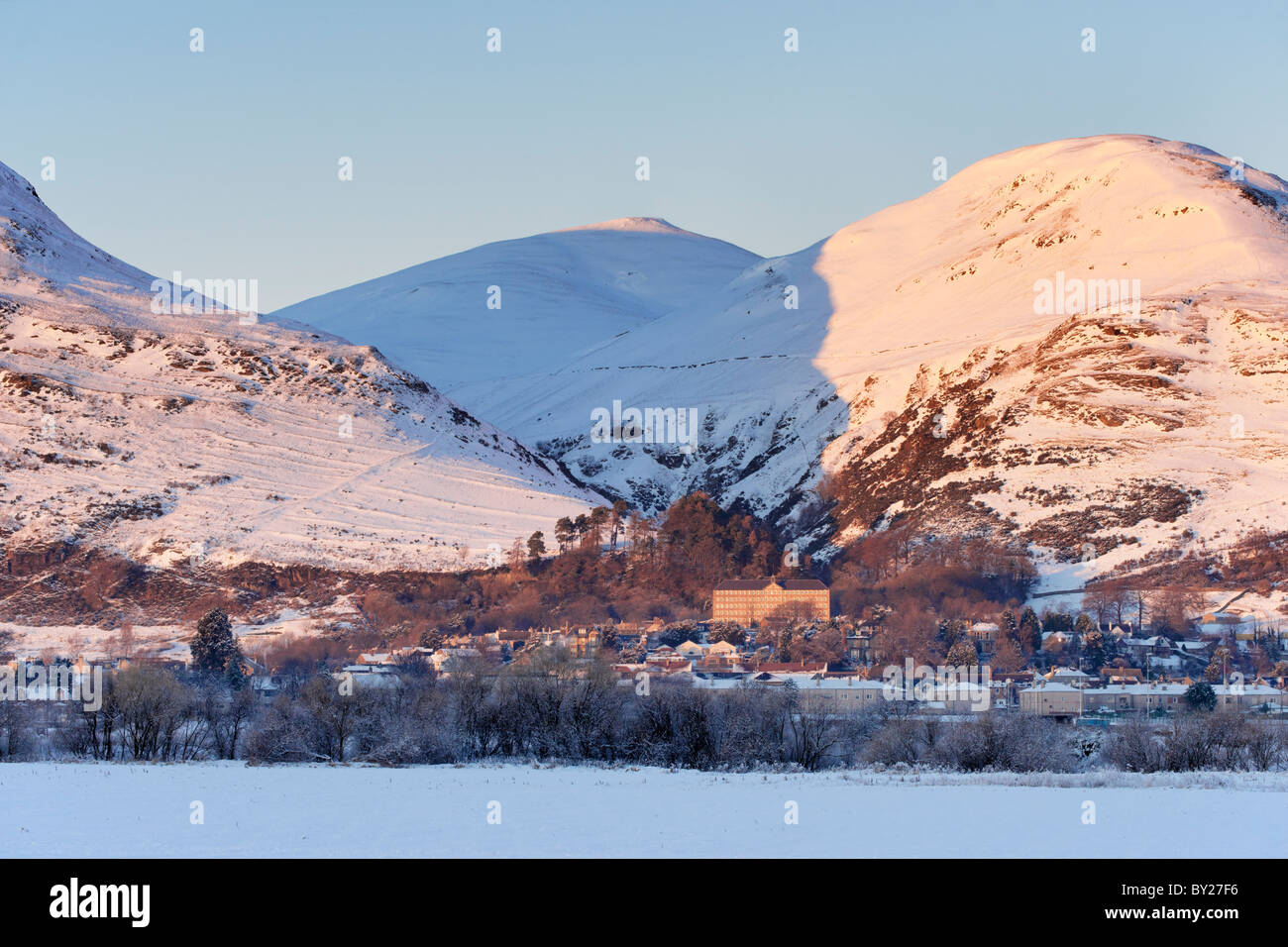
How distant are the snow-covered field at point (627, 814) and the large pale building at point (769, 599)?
7470cm

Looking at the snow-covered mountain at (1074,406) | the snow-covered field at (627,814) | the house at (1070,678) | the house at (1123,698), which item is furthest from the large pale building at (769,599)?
the snow-covered field at (627,814)

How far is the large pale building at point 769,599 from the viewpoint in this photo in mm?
131125

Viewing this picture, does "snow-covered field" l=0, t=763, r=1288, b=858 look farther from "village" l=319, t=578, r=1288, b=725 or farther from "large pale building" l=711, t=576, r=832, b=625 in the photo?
"large pale building" l=711, t=576, r=832, b=625

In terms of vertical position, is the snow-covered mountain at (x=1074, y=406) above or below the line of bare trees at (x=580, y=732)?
above

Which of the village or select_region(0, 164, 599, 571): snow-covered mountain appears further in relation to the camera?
select_region(0, 164, 599, 571): snow-covered mountain

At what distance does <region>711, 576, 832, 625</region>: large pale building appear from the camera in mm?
131125

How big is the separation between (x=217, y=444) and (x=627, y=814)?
113490 millimetres

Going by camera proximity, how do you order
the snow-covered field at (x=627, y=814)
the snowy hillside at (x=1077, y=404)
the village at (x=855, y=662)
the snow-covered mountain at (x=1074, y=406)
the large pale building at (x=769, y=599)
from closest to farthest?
the snow-covered field at (x=627, y=814) < the village at (x=855, y=662) < the large pale building at (x=769, y=599) < the snow-covered mountain at (x=1074, y=406) < the snowy hillside at (x=1077, y=404)

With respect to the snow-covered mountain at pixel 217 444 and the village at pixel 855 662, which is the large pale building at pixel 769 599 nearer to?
the village at pixel 855 662

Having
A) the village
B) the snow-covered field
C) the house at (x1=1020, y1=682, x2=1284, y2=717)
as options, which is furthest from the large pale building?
the snow-covered field

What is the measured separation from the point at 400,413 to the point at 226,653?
5871 centimetres

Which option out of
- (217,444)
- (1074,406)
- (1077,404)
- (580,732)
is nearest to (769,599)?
(1074,406)

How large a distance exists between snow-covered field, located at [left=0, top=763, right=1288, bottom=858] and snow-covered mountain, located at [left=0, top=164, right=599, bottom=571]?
79.1m
